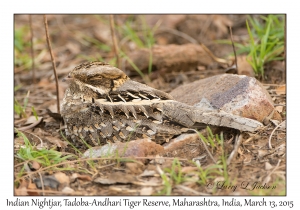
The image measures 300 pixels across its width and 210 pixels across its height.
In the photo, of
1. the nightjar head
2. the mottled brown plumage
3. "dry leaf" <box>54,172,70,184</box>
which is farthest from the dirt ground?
the nightjar head

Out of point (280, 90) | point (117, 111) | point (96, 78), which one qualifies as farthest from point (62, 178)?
point (280, 90)

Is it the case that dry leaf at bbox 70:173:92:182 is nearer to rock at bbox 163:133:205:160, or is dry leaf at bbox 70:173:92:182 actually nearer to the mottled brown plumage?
the mottled brown plumage

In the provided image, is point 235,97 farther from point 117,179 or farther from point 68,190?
point 68,190

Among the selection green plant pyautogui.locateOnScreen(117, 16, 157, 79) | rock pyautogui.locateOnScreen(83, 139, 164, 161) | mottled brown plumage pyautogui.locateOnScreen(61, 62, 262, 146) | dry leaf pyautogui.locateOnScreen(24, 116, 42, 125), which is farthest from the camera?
green plant pyautogui.locateOnScreen(117, 16, 157, 79)

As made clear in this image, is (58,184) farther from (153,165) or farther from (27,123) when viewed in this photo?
(27,123)
